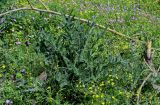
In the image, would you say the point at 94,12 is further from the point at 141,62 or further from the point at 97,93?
the point at 97,93

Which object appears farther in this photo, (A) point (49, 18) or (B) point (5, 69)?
(A) point (49, 18)

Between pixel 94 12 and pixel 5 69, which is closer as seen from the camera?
pixel 5 69

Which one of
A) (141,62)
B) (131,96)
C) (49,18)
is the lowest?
(131,96)

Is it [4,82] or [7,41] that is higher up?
[7,41]

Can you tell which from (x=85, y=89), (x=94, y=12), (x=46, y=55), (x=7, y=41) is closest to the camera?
(x=85, y=89)

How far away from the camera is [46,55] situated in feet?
18.7

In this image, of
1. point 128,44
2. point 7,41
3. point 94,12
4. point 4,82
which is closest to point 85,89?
point 4,82

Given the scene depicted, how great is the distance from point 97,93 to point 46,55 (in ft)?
2.87

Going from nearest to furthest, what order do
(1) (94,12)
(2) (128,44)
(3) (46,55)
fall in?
(3) (46,55) → (2) (128,44) → (1) (94,12)

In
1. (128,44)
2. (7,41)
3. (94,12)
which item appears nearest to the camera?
(7,41)

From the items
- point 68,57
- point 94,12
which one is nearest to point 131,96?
point 68,57

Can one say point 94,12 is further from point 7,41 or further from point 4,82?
point 4,82

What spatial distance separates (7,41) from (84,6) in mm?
3911

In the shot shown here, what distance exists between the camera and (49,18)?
7.93 metres
